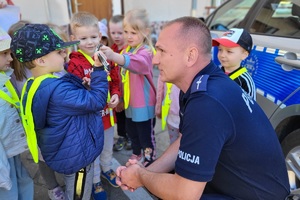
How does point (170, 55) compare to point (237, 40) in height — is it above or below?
above

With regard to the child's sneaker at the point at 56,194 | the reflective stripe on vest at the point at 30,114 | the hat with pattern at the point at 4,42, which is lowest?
the child's sneaker at the point at 56,194

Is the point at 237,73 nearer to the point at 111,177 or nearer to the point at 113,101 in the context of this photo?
the point at 113,101

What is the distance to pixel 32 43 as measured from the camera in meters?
1.56

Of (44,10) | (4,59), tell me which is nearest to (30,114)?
(4,59)

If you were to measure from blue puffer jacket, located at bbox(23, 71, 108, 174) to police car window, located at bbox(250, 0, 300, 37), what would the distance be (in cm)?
163

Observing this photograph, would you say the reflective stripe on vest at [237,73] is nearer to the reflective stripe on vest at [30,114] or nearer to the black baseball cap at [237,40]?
the black baseball cap at [237,40]

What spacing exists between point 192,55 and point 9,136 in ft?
4.52

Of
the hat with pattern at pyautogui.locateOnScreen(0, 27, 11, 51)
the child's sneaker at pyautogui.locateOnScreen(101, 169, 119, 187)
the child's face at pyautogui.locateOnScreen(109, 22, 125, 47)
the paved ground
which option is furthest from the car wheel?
the hat with pattern at pyautogui.locateOnScreen(0, 27, 11, 51)

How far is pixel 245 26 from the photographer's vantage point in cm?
276

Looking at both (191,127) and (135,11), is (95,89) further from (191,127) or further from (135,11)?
(135,11)

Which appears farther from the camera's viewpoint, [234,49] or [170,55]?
[234,49]

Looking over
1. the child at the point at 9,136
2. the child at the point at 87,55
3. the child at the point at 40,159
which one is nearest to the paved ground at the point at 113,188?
the child at the point at 87,55

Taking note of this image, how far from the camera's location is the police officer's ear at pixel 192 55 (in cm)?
127

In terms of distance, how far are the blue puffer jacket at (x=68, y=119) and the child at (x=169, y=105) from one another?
0.83 metres
